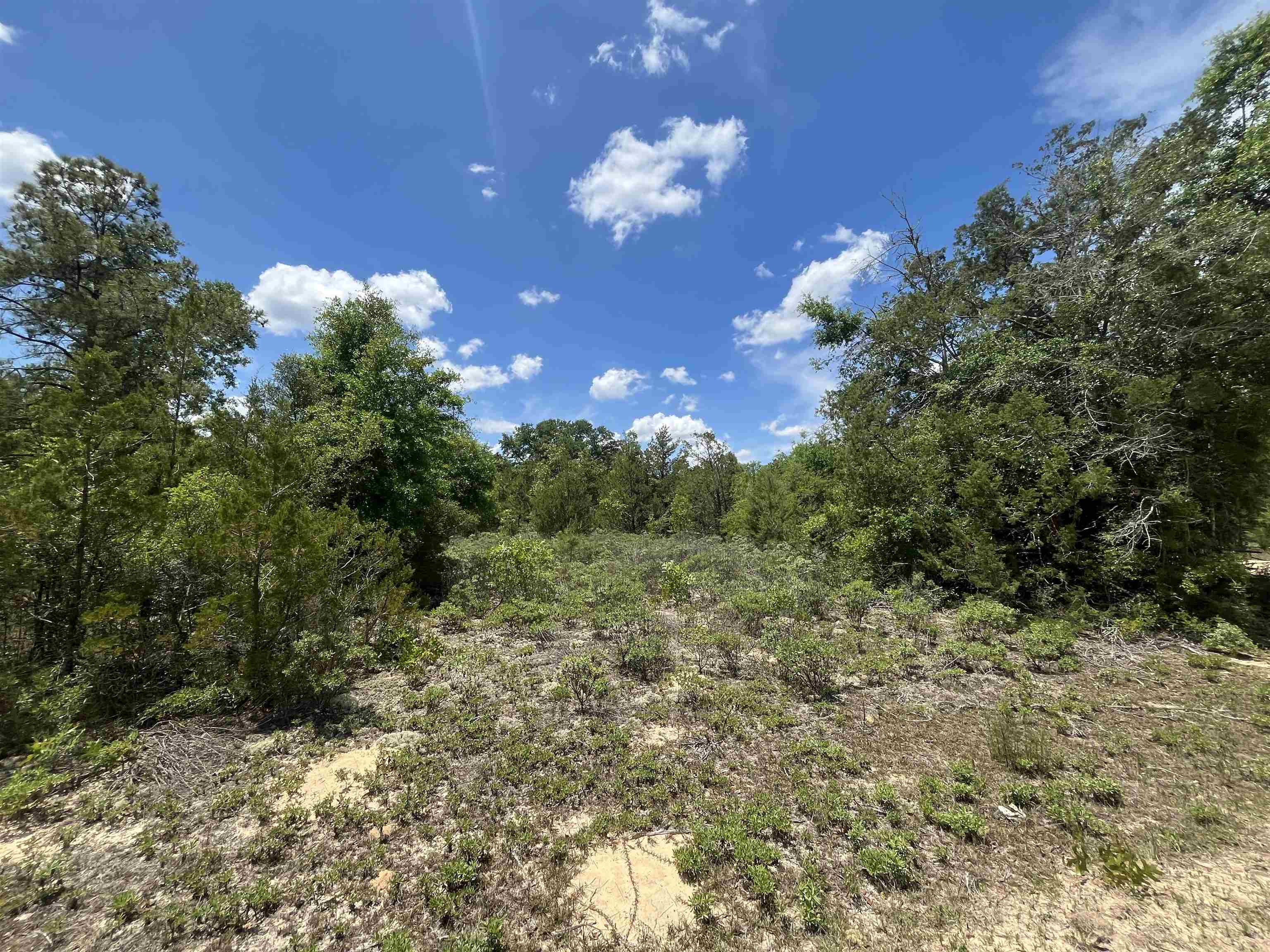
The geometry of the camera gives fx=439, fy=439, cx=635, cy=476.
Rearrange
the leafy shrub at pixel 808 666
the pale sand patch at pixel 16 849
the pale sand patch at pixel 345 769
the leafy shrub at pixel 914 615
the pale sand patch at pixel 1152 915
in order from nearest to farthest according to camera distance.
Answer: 1. the pale sand patch at pixel 1152 915
2. the pale sand patch at pixel 16 849
3. the pale sand patch at pixel 345 769
4. the leafy shrub at pixel 808 666
5. the leafy shrub at pixel 914 615

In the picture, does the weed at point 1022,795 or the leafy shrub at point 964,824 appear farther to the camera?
the weed at point 1022,795

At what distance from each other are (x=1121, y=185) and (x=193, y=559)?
16107mm

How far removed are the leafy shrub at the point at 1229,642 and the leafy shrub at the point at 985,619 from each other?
2.17m

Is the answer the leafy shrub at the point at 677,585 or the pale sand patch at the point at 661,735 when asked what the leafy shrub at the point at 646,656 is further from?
the leafy shrub at the point at 677,585

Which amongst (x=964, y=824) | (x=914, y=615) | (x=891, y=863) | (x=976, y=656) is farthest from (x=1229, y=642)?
(x=891, y=863)

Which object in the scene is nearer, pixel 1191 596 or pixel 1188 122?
pixel 1191 596

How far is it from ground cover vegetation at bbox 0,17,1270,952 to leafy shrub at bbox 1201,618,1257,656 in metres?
0.04

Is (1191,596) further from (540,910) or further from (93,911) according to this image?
(93,911)

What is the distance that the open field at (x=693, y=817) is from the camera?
263cm

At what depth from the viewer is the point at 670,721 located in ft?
16.7

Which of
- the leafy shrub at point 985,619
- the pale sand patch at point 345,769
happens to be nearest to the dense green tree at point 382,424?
the pale sand patch at point 345,769

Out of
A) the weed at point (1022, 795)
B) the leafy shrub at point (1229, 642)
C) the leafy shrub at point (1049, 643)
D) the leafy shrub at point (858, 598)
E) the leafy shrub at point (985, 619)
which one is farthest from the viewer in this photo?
the leafy shrub at point (858, 598)

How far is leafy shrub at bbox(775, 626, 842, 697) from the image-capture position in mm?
5848

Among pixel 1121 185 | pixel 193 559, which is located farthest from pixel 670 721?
pixel 1121 185
